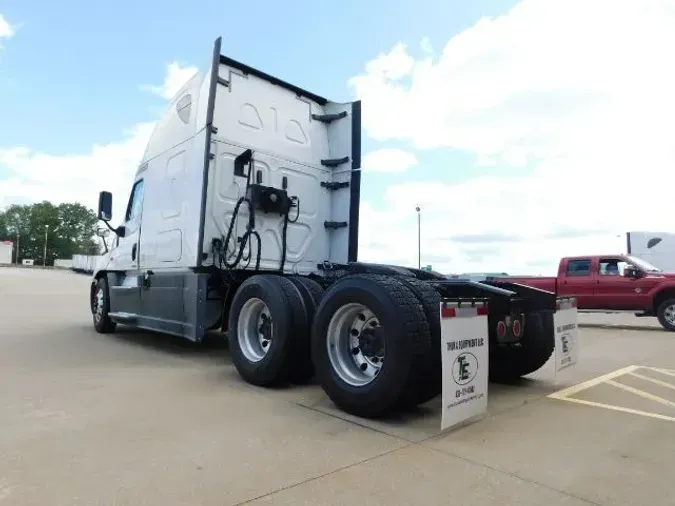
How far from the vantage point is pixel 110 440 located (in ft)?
11.4

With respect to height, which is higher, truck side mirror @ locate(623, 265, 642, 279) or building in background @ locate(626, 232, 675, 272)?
building in background @ locate(626, 232, 675, 272)

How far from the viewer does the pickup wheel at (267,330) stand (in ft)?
16.2

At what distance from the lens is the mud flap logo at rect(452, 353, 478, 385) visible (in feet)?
11.9

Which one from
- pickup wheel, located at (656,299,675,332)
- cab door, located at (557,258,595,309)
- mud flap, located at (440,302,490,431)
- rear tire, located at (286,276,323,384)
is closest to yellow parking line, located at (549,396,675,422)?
mud flap, located at (440,302,490,431)

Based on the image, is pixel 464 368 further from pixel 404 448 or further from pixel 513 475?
pixel 513 475

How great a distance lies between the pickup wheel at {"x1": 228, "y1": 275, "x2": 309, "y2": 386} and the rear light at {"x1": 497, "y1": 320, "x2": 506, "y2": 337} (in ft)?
5.81

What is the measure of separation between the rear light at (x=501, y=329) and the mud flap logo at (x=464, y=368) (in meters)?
0.90

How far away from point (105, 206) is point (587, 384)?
298 inches

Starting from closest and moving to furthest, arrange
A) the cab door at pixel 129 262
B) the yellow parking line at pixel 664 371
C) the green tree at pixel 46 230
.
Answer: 1. the yellow parking line at pixel 664 371
2. the cab door at pixel 129 262
3. the green tree at pixel 46 230

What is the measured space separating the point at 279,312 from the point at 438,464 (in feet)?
7.61

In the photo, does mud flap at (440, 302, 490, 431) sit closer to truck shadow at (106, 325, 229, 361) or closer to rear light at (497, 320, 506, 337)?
rear light at (497, 320, 506, 337)

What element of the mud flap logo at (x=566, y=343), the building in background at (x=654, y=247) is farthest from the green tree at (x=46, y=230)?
the mud flap logo at (x=566, y=343)

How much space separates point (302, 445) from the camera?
3.43 m

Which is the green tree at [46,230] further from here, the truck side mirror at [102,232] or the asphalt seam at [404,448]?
the asphalt seam at [404,448]
